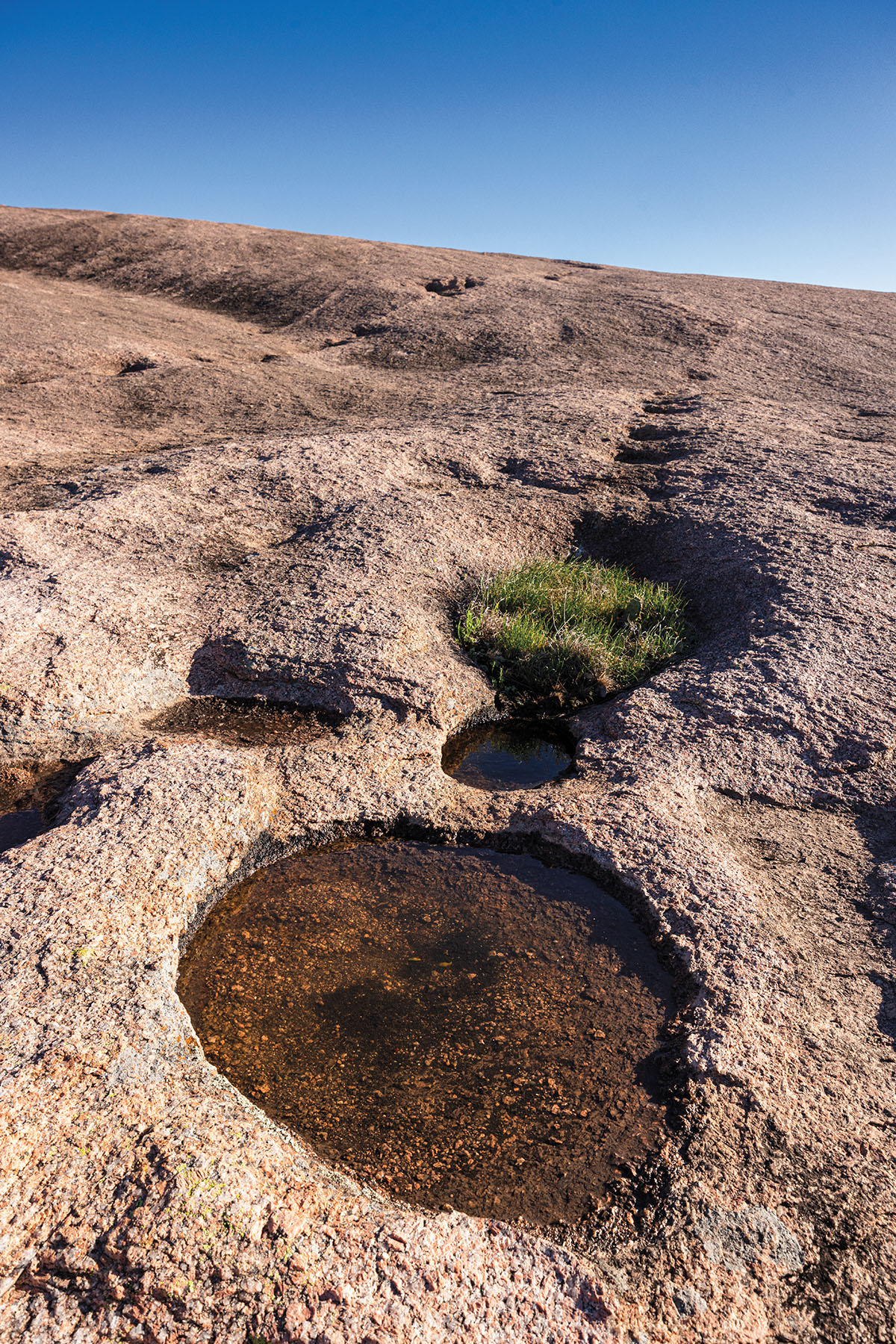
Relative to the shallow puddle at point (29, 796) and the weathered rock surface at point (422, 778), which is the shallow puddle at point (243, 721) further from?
the shallow puddle at point (29, 796)

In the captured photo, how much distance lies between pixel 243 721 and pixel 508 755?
3.67 feet

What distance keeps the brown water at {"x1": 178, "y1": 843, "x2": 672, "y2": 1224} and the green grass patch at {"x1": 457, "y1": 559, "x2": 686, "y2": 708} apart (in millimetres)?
1249

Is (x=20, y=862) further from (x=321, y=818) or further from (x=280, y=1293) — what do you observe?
(x=280, y=1293)

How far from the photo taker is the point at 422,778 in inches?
120

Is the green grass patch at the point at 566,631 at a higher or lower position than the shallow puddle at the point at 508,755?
higher

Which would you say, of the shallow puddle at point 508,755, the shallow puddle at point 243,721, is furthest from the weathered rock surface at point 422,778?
the shallow puddle at point 508,755

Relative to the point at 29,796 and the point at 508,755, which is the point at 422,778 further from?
the point at 29,796

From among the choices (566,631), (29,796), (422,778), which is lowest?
(29,796)

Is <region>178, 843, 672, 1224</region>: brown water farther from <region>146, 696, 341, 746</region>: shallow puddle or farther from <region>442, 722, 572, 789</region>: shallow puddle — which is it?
<region>146, 696, 341, 746</region>: shallow puddle

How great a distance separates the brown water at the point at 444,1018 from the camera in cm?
184

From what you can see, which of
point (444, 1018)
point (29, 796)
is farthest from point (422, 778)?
point (29, 796)

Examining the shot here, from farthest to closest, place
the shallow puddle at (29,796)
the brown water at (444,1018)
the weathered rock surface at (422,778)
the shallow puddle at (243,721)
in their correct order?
the shallow puddle at (243,721) < the shallow puddle at (29,796) < the brown water at (444,1018) < the weathered rock surface at (422,778)

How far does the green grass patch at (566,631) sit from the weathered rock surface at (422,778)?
0.18 meters

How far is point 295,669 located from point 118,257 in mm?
8766
